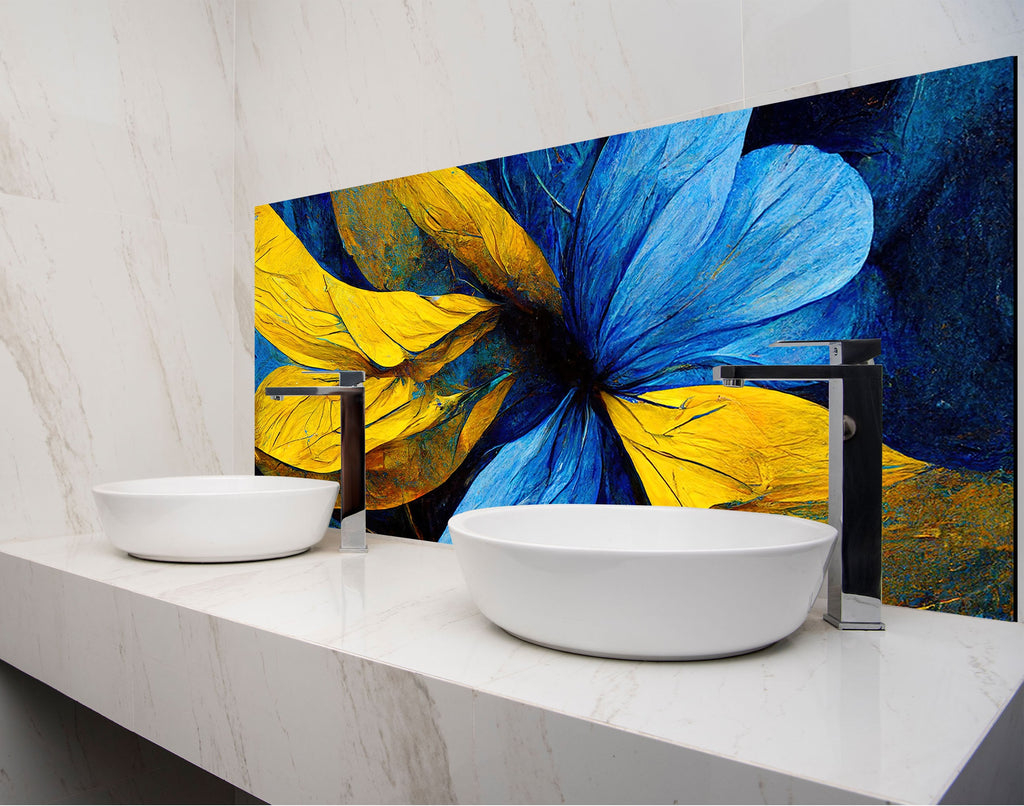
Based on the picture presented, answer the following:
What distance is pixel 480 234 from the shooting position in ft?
4.96

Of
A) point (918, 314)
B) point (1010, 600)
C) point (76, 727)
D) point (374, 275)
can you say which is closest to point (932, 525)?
point (1010, 600)

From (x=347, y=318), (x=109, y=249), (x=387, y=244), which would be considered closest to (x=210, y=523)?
(x=347, y=318)

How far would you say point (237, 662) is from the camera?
1.03 m

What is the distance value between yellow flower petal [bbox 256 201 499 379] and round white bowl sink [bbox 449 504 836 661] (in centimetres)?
69

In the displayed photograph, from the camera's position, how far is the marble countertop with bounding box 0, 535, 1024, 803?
26.1 inches

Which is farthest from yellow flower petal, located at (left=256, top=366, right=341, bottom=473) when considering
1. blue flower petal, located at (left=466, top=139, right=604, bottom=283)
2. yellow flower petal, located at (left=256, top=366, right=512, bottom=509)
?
blue flower petal, located at (left=466, top=139, right=604, bottom=283)

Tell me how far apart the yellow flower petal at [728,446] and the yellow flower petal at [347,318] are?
38 centimetres

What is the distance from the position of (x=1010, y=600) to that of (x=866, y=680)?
13.5 inches

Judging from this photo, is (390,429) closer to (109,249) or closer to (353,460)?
(353,460)

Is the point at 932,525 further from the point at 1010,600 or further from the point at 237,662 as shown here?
the point at 237,662

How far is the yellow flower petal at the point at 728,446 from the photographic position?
3.78ft

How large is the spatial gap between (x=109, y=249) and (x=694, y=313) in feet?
4.27

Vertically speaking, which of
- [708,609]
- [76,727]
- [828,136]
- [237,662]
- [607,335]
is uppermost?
[828,136]

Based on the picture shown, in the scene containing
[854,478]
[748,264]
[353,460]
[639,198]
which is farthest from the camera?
[353,460]
